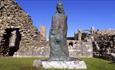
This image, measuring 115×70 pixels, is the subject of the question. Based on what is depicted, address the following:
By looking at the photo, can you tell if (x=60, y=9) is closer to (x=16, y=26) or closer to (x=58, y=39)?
(x=58, y=39)

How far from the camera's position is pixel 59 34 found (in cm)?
1744

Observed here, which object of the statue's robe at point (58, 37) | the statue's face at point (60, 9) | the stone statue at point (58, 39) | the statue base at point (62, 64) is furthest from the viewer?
the statue's face at point (60, 9)

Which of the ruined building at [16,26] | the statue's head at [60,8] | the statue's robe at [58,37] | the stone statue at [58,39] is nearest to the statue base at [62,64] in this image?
the stone statue at [58,39]

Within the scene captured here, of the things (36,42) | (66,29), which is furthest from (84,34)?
(66,29)

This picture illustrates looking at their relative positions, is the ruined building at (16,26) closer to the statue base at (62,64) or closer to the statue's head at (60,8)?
the statue's head at (60,8)

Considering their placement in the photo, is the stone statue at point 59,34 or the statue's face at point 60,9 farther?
the statue's face at point 60,9

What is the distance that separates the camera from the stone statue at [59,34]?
17.3 metres

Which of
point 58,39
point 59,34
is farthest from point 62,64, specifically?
point 59,34

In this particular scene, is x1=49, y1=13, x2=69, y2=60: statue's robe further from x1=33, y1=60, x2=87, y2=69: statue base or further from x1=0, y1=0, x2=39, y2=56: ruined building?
x1=0, y1=0, x2=39, y2=56: ruined building

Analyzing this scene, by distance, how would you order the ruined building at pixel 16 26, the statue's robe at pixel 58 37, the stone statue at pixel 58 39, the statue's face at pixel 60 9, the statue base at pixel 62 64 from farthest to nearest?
the ruined building at pixel 16 26 → the statue's face at pixel 60 9 → the statue's robe at pixel 58 37 → the stone statue at pixel 58 39 → the statue base at pixel 62 64

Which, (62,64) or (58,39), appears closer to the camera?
(62,64)

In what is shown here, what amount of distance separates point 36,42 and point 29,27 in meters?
1.50

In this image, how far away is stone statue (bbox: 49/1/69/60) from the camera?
1731 cm

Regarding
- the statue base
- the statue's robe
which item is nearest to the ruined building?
the statue's robe
